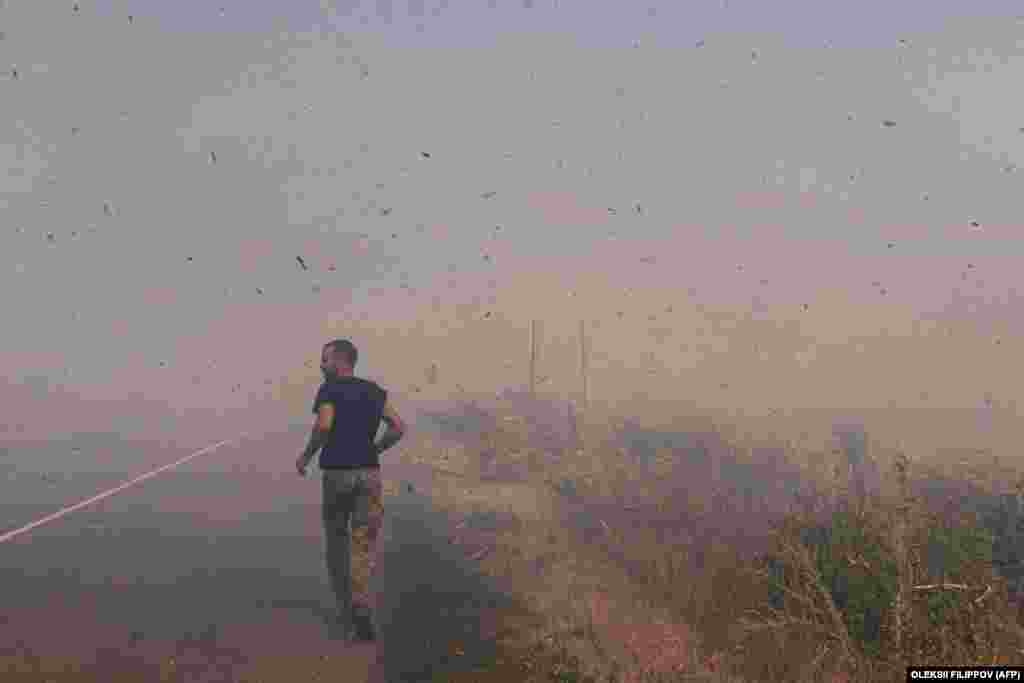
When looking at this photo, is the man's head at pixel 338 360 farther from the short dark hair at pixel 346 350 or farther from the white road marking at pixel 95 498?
the white road marking at pixel 95 498

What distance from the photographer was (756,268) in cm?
6234

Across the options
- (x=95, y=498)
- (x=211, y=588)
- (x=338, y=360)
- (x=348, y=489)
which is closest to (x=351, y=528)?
(x=348, y=489)

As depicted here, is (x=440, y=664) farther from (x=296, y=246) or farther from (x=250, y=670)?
(x=296, y=246)

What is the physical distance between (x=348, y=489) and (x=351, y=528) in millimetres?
313

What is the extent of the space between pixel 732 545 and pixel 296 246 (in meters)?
84.7

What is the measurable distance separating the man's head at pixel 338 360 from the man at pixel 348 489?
164mm

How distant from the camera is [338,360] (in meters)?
6.28

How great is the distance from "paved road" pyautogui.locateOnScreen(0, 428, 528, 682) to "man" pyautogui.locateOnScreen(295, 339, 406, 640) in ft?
1.23

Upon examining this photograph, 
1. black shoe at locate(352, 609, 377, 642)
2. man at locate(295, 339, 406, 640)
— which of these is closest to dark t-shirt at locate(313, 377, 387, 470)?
man at locate(295, 339, 406, 640)

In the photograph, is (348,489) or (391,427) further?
(391,427)

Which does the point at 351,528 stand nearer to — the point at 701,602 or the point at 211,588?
the point at 211,588

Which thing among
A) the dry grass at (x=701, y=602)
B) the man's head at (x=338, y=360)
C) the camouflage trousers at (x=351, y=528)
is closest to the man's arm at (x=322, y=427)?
the camouflage trousers at (x=351, y=528)

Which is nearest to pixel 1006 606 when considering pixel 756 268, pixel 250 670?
pixel 250 670

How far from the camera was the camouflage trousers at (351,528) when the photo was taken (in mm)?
5855
